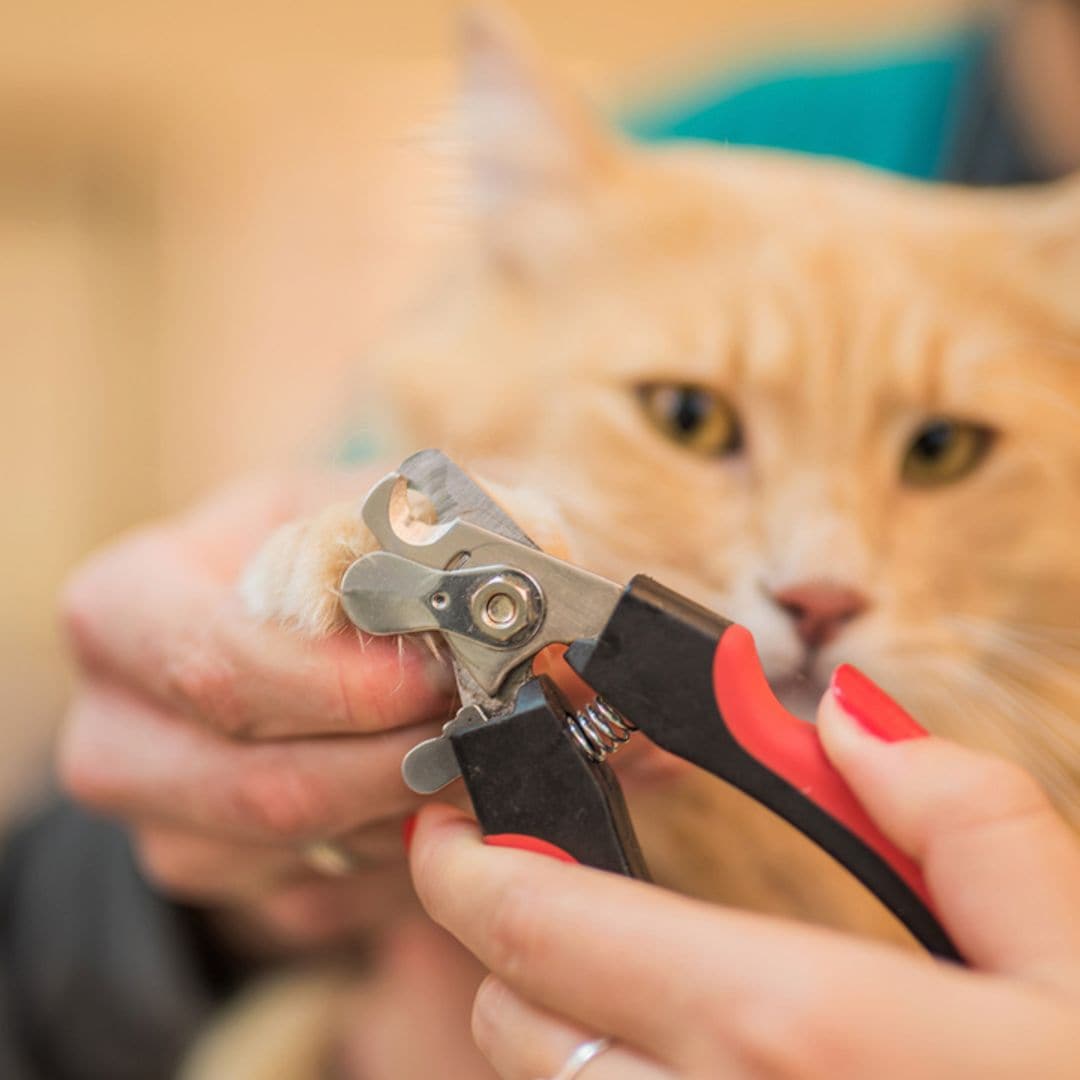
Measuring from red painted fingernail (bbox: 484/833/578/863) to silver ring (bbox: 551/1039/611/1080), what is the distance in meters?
0.07

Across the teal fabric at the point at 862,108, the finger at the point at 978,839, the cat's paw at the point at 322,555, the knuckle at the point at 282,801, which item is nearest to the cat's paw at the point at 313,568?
the cat's paw at the point at 322,555

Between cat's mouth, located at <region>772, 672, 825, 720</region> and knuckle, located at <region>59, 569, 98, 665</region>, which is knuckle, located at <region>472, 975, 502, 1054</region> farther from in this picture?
knuckle, located at <region>59, 569, 98, 665</region>

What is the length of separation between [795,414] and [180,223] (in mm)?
1879

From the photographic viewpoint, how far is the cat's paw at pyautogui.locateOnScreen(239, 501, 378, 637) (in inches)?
18.9

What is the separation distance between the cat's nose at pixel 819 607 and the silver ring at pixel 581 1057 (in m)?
0.27

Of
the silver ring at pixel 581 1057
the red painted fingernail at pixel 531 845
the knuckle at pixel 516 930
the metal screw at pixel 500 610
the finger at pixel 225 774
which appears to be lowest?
the finger at pixel 225 774

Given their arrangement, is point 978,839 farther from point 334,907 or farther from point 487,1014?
point 334,907

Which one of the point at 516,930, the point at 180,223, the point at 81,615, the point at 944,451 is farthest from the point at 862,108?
the point at 180,223

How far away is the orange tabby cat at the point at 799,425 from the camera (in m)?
0.63

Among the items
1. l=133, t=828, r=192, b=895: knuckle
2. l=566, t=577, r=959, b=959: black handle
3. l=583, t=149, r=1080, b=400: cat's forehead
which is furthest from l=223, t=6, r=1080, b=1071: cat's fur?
l=133, t=828, r=192, b=895: knuckle

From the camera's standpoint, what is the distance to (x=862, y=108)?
1286mm

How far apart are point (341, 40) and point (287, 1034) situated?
169 centimetres

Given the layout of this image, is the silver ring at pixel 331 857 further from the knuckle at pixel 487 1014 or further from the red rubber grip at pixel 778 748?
the red rubber grip at pixel 778 748

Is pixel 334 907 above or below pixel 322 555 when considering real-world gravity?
below
